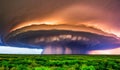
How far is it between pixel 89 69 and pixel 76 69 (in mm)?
1723

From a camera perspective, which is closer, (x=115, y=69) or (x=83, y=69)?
(x=83, y=69)

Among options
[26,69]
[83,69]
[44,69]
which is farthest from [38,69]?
[83,69]

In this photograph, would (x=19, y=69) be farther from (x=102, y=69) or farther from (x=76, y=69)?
(x=102, y=69)

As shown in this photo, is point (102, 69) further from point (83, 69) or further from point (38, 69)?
point (38, 69)

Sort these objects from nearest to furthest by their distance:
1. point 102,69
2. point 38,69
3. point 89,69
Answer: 1. point 38,69
2. point 89,69
3. point 102,69

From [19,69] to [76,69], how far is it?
6083 mm

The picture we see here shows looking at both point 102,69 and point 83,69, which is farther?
point 102,69

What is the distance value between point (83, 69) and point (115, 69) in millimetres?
6366

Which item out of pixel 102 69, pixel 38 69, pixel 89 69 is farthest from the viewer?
pixel 102 69

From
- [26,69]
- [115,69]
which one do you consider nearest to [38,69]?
[26,69]

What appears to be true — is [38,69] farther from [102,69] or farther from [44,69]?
[102,69]

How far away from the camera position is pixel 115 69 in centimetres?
3014

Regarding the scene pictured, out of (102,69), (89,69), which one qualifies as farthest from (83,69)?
(102,69)

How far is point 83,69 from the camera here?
25531 millimetres
